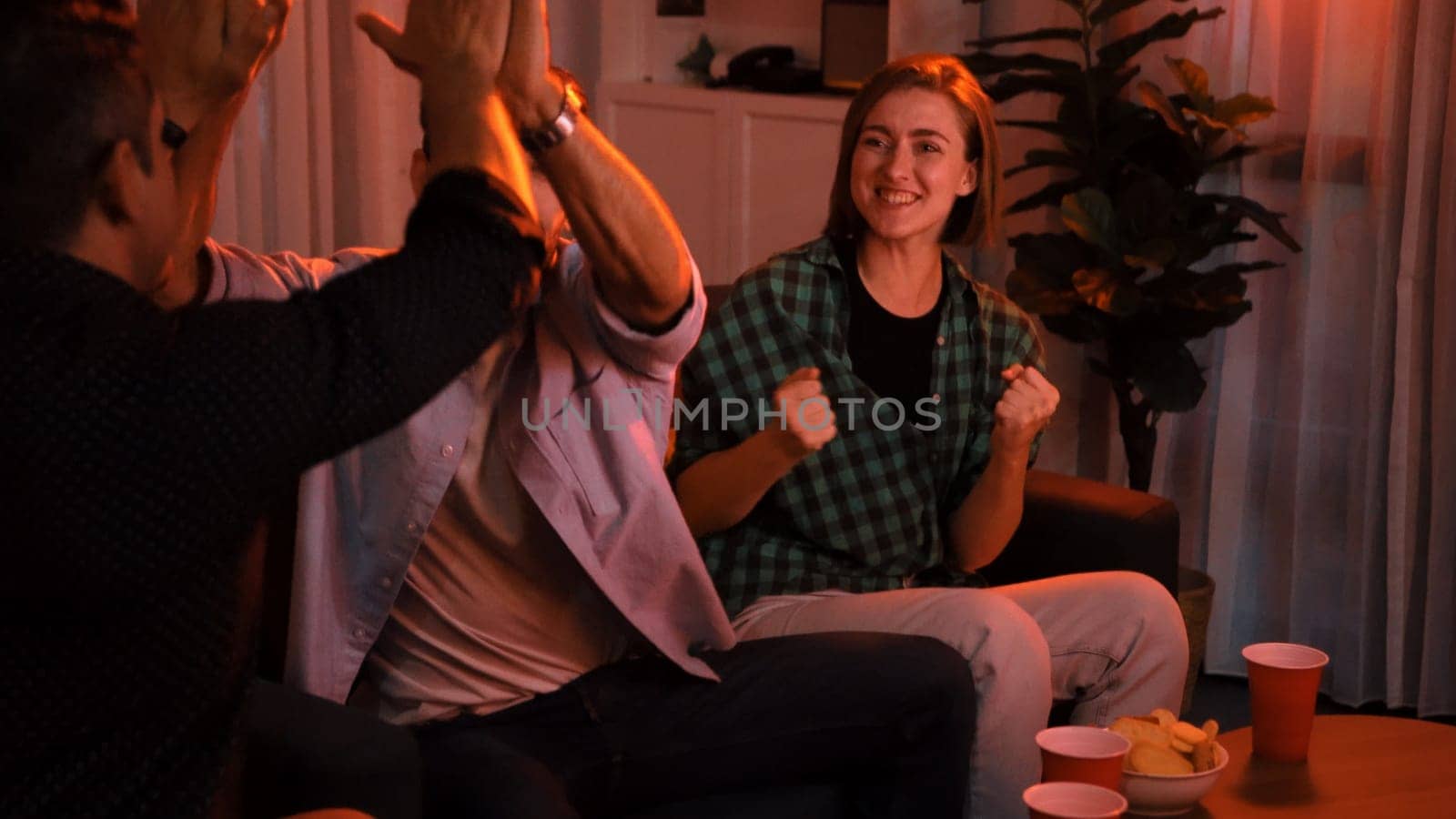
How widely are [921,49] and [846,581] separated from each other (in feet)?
5.72

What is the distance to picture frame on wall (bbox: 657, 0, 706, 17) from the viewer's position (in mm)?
4383

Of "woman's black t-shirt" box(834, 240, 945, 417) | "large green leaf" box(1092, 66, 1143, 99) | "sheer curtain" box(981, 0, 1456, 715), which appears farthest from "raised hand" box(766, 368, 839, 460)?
"sheer curtain" box(981, 0, 1456, 715)

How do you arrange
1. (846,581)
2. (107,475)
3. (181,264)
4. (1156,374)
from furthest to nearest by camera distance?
(1156,374), (846,581), (181,264), (107,475)

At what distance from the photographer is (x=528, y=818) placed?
149cm

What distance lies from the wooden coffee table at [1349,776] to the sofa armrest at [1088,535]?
449 mm

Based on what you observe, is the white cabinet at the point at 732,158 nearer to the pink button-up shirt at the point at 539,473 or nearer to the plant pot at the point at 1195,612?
the plant pot at the point at 1195,612

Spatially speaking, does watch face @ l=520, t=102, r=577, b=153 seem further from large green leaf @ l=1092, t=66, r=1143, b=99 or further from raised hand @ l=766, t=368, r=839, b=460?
large green leaf @ l=1092, t=66, r=1143, b=99

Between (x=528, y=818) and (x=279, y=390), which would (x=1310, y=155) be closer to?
(x=528, y=818)

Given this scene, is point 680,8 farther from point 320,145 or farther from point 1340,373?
point 1340,373

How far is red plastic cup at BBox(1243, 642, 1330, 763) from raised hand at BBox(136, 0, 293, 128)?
115 centimetres

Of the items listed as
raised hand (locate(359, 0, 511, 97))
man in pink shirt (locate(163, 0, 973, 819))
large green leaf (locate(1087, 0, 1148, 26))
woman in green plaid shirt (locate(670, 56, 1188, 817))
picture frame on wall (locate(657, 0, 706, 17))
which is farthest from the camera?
picture frame on wall (locate(657, 0, 706, 17))

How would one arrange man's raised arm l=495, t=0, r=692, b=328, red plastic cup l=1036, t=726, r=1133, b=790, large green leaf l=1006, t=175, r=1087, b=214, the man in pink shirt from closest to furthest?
man's raised arm l=495, t=0, r=692, b=328
red plastic cup l=1036, t=726, r=1133, b=790
the man in pink shirt
large green leaf l=1006, t=175, r=1087, b=214

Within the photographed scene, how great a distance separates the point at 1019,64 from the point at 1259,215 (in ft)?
1.70

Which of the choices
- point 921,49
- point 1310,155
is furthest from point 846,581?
point 921,49
